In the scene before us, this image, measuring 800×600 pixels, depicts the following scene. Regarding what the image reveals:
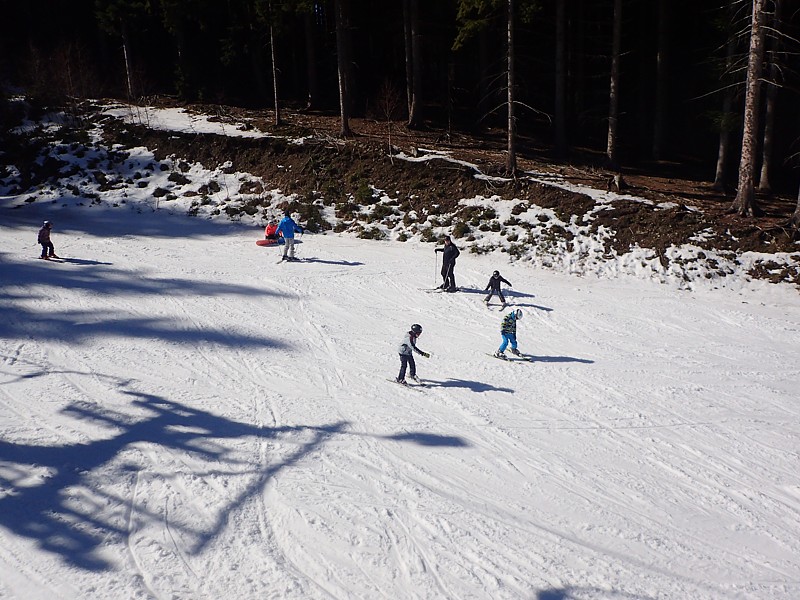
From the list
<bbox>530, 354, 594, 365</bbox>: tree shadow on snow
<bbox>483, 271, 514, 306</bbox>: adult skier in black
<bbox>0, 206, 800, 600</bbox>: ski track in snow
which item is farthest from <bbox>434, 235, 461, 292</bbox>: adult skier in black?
<bbox>530, 354, 594, 365</bbox>: tree shadow on snow

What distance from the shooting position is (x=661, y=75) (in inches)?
1051

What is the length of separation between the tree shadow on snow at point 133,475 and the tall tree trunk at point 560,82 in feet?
66.0

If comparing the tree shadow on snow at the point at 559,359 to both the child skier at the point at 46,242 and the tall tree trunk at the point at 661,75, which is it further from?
the tall tree trunk at the point at 661,75

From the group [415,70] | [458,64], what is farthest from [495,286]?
[458,64]

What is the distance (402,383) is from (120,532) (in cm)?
598

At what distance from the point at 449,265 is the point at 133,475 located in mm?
10758

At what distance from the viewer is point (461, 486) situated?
29.2ft

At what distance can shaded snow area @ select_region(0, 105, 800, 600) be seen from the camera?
286 inches

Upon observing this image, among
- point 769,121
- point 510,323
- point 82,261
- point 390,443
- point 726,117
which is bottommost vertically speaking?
point 390,443

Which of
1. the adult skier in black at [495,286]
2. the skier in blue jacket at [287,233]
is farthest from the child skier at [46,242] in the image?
the adult skier in black at [495,286]

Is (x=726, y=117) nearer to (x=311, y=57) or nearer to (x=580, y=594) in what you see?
(x=580, y=594)

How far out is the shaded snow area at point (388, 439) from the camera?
7.25 metres

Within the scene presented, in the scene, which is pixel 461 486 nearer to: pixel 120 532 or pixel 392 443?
pixel 392 443

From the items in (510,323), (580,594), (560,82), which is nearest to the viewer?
(580,594)
